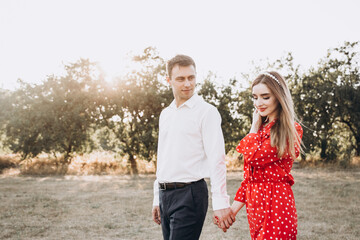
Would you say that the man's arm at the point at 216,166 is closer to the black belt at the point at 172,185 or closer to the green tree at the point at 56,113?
the black belt at the point at 172,185

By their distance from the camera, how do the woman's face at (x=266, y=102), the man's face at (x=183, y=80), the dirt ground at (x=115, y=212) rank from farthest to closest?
the dirt ground at (x=115, y=212) → the man's face at (x=183, y=80) → the woman's face at (x=266, y=102)

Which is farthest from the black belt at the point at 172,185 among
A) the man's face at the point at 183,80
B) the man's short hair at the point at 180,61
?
the man's short hair at the point at 180,61

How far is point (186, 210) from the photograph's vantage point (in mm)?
2613

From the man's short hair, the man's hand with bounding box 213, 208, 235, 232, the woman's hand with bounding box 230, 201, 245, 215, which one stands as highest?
the man's short hair

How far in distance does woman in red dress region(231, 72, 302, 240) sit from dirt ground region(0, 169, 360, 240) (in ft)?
11.9

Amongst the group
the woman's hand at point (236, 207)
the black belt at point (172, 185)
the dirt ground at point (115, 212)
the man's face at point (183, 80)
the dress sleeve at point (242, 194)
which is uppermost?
the man's face at point (183, 80)

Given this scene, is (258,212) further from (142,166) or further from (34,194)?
(142,166)

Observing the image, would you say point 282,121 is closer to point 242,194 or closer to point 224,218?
point 242,194

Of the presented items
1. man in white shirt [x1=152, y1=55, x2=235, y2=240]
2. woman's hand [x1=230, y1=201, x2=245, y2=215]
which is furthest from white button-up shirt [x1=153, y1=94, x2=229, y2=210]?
woman's hand [x1=230, y1=201, x2=245, y2=215]

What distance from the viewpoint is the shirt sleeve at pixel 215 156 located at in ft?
8.46

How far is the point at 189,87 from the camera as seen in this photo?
9.67ft

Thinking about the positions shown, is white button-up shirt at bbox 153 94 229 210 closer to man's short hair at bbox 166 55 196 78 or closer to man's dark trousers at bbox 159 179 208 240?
man's dark trousers at bbox 159 179 208 240

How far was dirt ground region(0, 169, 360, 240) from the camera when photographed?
6.05 m

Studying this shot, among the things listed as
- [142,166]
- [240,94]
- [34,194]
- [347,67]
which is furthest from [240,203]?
[347,67]
